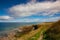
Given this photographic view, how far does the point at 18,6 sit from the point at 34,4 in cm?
30

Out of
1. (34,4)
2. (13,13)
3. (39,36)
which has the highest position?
(34,4)

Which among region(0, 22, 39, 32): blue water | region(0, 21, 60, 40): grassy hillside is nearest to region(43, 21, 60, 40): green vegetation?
region(0, 21, 60, 40): grassy hillside

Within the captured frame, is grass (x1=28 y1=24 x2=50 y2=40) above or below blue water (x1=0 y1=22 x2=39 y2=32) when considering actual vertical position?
below

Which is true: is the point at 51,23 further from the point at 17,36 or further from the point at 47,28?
the point at 17,36

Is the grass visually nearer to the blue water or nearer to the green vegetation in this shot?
the green vegetation

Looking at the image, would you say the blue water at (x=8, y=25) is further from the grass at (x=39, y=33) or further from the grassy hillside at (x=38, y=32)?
the grass at (x=39, y=33)

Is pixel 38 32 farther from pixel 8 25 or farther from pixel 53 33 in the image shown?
pixel 8 25

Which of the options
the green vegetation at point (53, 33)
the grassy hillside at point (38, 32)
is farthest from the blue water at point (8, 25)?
the green vegetation at point (53, 33)

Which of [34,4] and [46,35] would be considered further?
[34,4]

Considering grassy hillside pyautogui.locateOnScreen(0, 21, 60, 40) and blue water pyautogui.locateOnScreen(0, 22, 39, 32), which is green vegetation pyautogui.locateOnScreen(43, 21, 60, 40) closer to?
grassy hillside pyautogui.locateOnScreen(0, 21, 60, 40)

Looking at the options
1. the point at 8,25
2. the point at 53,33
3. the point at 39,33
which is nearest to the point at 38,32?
the point at 39,33

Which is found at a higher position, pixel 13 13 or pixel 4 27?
pixel 13 13

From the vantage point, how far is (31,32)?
87.6 inches

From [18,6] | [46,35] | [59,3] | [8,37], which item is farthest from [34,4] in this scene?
[8,37]
